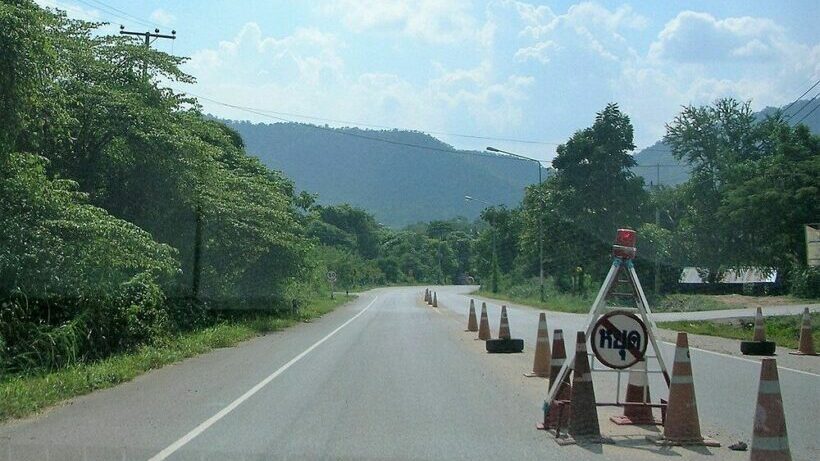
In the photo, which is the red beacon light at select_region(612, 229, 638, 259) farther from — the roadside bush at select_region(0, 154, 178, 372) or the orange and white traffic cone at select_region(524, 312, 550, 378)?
the roadside bush at select_region(0, 154, 178, 372)

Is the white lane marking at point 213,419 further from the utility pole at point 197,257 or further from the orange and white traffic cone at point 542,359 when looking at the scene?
the utility pole at point 197,257

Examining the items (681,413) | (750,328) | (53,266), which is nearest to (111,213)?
(53,266)

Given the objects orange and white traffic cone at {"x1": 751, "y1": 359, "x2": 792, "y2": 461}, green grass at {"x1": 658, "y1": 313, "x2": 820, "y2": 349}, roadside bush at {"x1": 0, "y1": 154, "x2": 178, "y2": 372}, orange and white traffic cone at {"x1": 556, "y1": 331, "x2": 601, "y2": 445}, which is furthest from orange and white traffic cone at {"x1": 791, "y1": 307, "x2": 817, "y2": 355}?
roadside bush at {"x1": 0, "y1": 154, "x2": 178, "y2": 372}

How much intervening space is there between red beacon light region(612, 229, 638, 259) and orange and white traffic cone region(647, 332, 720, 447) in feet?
3.90

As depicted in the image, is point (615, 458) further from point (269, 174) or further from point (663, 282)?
point (663, 282)

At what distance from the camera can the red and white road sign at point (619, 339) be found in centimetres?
851

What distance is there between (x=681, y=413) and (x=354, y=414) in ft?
12.6

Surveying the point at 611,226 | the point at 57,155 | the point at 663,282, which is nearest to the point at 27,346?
the point at 57,155

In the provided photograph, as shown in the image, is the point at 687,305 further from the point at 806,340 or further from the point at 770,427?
the point at 770,427

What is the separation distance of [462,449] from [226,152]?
26516mm

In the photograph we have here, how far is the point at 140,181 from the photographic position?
67.3 ft

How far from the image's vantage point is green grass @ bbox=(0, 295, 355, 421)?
1067 cm

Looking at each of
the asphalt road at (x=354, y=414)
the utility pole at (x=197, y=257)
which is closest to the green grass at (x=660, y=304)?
the utility pole at (x=197, y=257)

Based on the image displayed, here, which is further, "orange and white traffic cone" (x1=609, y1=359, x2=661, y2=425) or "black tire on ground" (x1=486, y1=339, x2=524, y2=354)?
"black tire on ground" (x1=486, y1=339, x2=524, y2=354)
